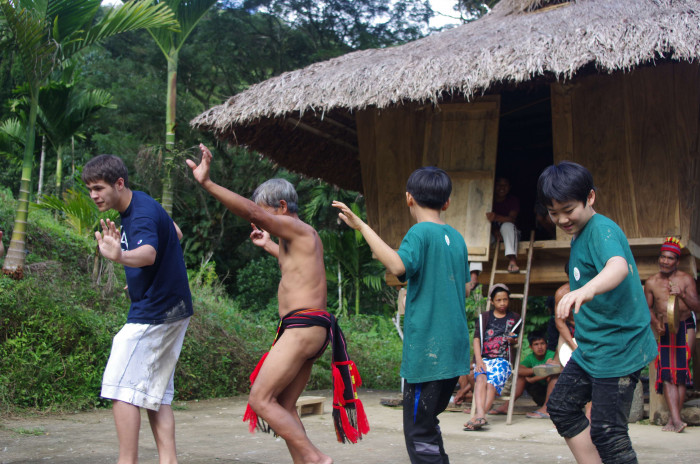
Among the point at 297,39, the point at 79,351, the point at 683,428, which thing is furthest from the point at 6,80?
the point at 683,428

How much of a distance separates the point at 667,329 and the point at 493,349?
5.36ft

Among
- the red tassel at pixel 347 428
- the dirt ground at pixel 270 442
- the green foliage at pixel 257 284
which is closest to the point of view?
the red tassel at pixel 347 428

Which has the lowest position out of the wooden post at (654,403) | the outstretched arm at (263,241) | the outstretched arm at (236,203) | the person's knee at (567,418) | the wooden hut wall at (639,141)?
the wooden post at (654,403)

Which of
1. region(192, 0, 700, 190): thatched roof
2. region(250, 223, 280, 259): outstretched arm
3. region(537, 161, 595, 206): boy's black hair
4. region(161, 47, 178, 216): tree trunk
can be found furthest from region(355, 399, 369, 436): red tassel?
region(161, 47, 178, 216): tree trunk

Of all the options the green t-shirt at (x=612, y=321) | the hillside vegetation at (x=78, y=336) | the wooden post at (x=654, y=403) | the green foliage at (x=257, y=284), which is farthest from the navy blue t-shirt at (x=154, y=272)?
the green foliage at (x=257, y=284)

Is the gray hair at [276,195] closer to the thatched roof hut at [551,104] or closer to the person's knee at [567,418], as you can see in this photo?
the person's knee at [567,418]

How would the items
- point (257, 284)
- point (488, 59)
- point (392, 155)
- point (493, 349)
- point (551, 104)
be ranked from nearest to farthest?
point (493, 349) → point (488, 59) → point (551, 104) → point (392, 155) → point (257, 284)

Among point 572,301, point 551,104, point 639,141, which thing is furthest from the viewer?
point 551,104

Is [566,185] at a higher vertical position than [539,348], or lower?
higher

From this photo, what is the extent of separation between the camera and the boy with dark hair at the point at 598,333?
2.96 m

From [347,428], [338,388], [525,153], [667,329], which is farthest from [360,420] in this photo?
[525,153]

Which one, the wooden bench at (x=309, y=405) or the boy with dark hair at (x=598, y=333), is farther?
the wooden bench at (x=309, y=405)

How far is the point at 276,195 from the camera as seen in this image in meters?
3.73

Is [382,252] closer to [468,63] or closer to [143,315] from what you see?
[143,315]
